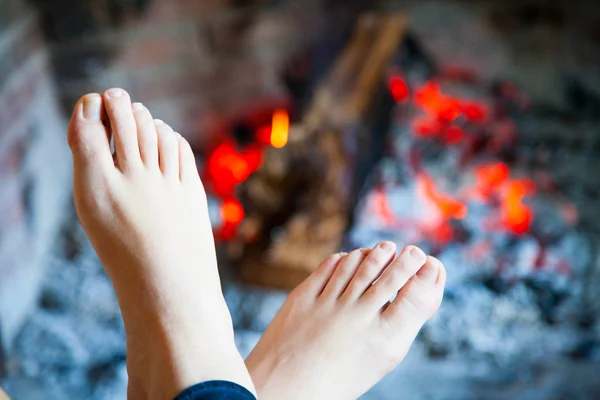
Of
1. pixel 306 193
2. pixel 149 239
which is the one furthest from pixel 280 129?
pixel 149 239

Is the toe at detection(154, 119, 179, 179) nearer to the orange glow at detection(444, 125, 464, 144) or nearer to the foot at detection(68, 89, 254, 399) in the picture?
the foot at detection(68, 89, 254, 399)

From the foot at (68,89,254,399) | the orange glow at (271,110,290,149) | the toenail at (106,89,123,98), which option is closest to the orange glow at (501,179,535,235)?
the orange glow at (271,110,290,149)

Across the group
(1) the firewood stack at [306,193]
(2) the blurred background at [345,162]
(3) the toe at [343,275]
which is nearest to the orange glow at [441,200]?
(2) the blurred background at [345,162]

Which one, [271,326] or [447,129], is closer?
[271,326]

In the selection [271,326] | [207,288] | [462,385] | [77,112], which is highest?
[77,112]

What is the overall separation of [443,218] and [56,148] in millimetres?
841

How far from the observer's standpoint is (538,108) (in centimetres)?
173

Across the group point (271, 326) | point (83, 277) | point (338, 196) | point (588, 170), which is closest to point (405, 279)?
point (271, 326)

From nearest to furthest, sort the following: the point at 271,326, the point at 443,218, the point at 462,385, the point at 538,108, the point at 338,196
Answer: the point at 271,326 → the point at 462,385 → the point at 338,196 → the point at 443,218 → the point at 538,108

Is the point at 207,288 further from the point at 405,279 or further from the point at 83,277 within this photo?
the point at 83,277

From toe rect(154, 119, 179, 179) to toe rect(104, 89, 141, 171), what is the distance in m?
0.03

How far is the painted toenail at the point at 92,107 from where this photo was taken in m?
0.79

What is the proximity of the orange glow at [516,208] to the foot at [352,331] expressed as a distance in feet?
1.83

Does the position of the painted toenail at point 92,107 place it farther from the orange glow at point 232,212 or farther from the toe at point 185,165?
the orange glow at point 232,212
